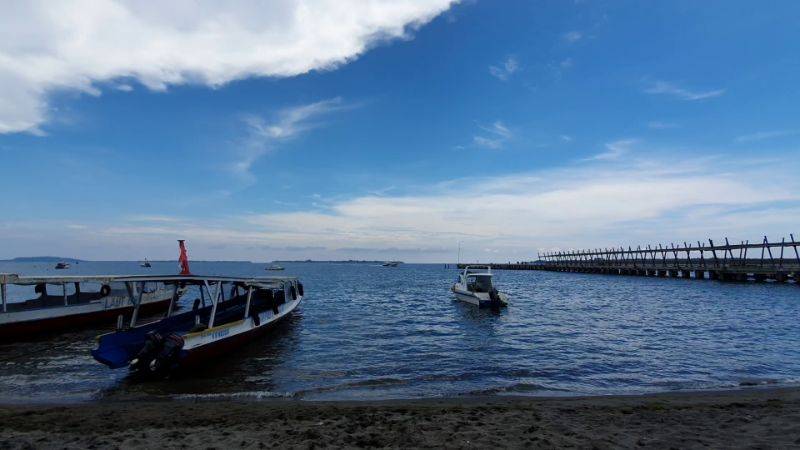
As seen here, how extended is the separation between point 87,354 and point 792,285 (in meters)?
71.7

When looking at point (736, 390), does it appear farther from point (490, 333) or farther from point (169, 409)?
point (169, 409)

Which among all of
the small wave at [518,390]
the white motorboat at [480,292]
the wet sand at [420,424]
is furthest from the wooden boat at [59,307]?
the white motorboat at [480,292]

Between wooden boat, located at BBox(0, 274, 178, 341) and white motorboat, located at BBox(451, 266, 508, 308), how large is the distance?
67.8ft

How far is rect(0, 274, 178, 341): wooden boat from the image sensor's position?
22.3m

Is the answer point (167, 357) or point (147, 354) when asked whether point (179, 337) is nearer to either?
point (167, 357)

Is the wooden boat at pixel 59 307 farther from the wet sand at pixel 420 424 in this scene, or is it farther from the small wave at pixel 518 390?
the small wave at pixel 518 390

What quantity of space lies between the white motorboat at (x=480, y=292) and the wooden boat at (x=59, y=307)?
20.7 metres

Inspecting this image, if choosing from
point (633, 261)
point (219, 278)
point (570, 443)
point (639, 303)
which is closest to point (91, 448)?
point (570, 443)

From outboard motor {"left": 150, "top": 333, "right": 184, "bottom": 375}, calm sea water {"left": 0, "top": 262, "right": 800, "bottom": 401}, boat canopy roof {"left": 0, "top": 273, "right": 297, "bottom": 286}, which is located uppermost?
boat canopy roof {"left": 0, "top": 273, "right": 297, "bottom": 286}

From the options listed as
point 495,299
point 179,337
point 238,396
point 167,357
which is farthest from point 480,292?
point 167,357

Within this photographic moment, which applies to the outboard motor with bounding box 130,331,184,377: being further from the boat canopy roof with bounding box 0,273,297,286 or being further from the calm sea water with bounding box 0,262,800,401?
the boat canopy roof with bounding box 0,273,297,286

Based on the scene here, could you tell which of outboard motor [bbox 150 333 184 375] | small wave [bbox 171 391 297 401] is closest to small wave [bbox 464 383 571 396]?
small wave [bbox 171 391 297 401]

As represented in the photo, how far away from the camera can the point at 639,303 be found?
39.4m

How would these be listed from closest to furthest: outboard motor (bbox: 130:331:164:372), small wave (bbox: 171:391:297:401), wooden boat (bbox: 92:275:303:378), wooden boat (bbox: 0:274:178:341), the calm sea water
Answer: small wave (bbox: 171:391:297:401) → the calm sea water → outboard motor (bbox: 130:331:164:372) → wooden boat (bbox: 92:275:303:378) → wooden boat (bbox: 0:274:178:341)
